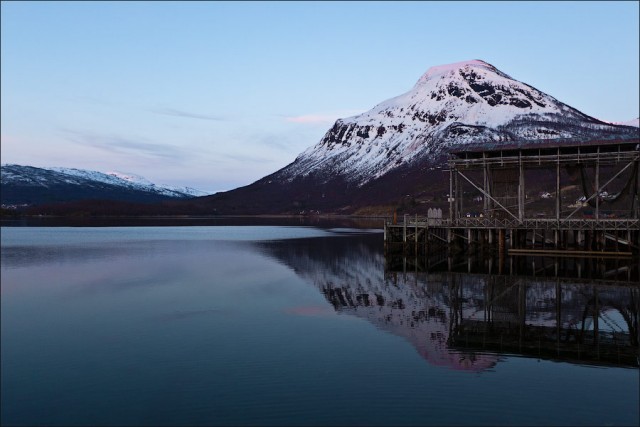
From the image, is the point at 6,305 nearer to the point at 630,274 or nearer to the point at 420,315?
the point at 420,315

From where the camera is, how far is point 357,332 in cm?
2634

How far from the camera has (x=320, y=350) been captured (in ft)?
75.4

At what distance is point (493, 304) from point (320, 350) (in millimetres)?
14083

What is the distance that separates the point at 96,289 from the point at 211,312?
12.2 metres

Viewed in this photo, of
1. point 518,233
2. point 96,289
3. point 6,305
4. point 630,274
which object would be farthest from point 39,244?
point 630,274

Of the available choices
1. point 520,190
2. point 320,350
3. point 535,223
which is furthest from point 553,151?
point 320,350

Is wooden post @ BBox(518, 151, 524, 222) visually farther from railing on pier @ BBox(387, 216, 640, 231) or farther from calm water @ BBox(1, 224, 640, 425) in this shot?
calm water @ BBox(1, 224, 640, 425)

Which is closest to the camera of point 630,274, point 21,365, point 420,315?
point 21,365

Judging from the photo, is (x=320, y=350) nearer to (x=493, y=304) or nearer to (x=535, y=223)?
(x=493, y=304)

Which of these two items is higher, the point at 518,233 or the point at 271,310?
the point at 518,233

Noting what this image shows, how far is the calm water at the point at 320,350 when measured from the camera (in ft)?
54.1

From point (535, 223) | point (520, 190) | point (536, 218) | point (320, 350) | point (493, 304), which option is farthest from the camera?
point (536, 218)

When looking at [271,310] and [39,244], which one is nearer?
[271,310]

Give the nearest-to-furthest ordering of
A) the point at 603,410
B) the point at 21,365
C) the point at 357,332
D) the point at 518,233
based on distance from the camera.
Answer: the point at 603,410 → the point at 21,365 → the point at 357,332 → the point at 518,233
